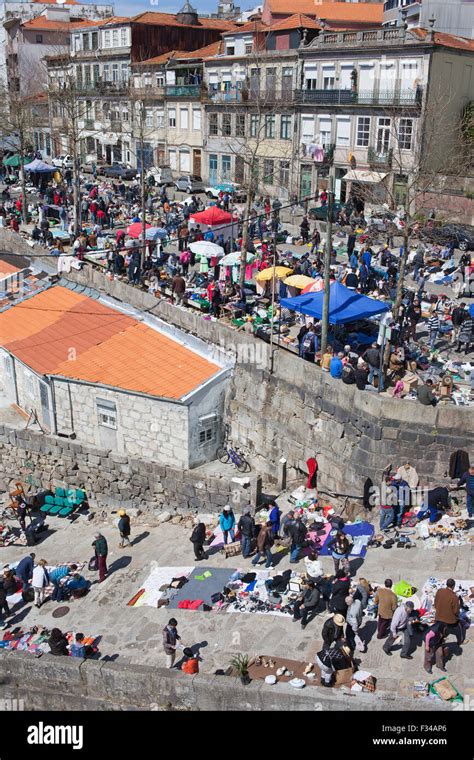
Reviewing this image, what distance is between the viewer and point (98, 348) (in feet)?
66.5

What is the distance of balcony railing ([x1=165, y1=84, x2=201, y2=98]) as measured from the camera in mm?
45781

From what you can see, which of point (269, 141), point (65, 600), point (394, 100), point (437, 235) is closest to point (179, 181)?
point (269, 141)

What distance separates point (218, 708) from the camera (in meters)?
10.8

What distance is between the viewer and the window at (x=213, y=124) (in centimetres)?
4472

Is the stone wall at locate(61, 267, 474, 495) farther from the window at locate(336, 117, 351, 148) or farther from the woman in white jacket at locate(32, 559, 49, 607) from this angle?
the window at locate(336, 117, 351, 148)

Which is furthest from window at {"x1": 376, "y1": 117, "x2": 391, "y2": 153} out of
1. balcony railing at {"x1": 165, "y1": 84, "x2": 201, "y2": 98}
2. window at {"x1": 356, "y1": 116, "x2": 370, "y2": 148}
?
→ balcony railing at {"x1": 165, "y1": 84, "x2": 201, "y2": 98}

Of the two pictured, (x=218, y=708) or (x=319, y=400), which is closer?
(x=218, y=708)

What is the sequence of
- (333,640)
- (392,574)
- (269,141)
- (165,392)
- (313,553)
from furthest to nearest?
(269,141), (165,392), (313,553), (392,574), (333,640)

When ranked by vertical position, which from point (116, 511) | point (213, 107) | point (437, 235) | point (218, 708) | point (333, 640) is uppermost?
point (213, 107)

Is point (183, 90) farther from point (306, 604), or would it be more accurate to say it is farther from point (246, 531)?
point (306, 604)

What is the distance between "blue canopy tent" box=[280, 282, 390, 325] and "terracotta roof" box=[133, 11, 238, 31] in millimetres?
40692

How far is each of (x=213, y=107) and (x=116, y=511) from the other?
32.7 metres

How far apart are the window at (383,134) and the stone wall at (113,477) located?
22.2 m

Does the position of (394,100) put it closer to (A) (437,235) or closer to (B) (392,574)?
(A) (437,235)
